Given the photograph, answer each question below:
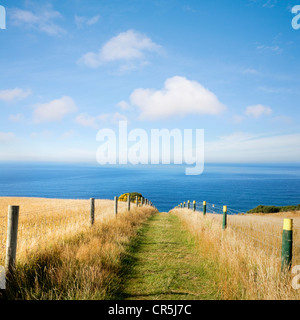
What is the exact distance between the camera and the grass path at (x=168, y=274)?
4520 millimetres

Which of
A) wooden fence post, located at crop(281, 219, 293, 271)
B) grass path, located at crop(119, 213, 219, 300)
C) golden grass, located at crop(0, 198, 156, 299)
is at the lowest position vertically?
grass path, located at crop(119, 213, 219, 300)

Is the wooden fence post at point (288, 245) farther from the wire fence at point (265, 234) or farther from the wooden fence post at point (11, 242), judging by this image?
the wooden fence post at point (11, 242)

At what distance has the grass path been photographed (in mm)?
4520

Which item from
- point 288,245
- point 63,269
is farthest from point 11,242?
point 288,245

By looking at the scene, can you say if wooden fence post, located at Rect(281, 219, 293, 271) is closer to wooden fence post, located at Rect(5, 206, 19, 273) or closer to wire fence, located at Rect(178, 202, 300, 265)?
wire fence, located at Rect(178, 202, 300, 265)

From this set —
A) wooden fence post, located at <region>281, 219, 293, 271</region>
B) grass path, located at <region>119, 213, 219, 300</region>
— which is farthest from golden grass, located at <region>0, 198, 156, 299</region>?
wooden fence post, located at <region>281, 219, 293, 271</region>

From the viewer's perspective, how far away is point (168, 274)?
554cm

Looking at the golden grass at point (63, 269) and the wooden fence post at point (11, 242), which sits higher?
the wooden fence post at point (11, 242)

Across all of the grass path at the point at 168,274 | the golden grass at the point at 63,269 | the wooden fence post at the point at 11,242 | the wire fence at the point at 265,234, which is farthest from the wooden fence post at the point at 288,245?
the wooden fence post at the point at 11,242

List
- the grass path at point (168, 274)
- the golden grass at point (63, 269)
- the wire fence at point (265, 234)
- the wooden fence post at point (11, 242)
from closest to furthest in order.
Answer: the golden grass at point (63, 269) → the wooden fence post at point (11, 242) → the grass path at point (168, 274) → the wire fence at point (265, 234)

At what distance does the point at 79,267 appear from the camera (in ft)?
16.1

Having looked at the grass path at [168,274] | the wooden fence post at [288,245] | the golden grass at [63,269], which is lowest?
the grass path at [168,274]
